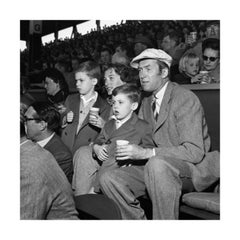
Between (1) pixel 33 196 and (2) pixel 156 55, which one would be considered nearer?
(1) pixel 33 196

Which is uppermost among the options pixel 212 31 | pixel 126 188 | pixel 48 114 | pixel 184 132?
pixel 212 31

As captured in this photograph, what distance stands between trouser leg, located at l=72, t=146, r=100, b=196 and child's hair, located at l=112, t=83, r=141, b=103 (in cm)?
42

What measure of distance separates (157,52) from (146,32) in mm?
145

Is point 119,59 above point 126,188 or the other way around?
above

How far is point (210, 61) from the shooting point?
8.92 ft

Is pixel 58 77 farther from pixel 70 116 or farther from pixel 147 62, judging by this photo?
pixel 147 62

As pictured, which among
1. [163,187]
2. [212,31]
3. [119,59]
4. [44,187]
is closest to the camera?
[44,187]

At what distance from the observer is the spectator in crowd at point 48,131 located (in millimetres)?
2715

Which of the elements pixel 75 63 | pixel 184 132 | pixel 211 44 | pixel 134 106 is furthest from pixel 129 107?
pixel 211 44

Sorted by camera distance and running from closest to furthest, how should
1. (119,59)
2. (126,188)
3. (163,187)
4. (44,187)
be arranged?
(44,187) < (163,187) < (126,188) < (119,59)

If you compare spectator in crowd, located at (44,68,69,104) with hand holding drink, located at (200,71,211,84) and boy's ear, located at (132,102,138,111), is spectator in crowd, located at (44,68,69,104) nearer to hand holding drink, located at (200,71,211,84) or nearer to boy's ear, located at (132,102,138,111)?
boy's ear, located at (132,102,138,111)

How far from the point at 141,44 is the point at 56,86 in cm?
63

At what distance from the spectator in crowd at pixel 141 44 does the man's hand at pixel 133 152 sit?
0.62 m

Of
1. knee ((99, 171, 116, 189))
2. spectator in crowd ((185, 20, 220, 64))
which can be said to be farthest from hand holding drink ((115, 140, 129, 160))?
spectator in crowd ((185, 20, 220, 64))
